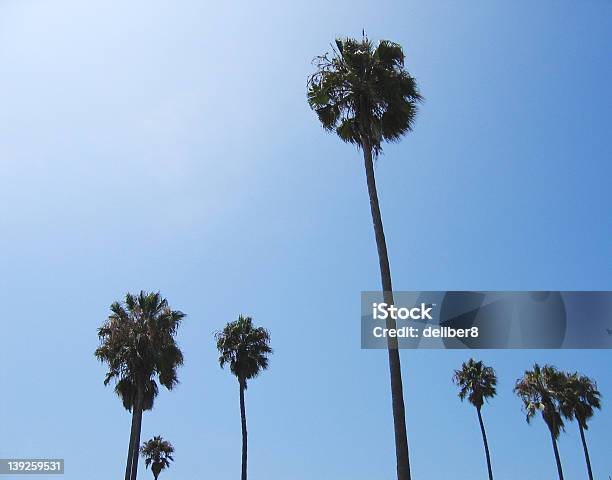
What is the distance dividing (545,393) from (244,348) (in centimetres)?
2888

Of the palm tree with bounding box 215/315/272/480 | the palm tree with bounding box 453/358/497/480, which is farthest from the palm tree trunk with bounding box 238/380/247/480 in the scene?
the palm tree with bounding box 453/358/497/480

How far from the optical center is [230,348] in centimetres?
4250

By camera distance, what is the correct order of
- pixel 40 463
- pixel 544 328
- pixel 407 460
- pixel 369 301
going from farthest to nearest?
pixel 40 463, pixel 544 328, pixel 369 301, pixel 407 460

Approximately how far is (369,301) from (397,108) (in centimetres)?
791

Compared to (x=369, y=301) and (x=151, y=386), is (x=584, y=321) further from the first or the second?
(x=151, y=386)

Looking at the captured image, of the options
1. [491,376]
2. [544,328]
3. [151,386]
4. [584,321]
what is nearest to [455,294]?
[544,328]

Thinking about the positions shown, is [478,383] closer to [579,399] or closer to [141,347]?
[579,399]

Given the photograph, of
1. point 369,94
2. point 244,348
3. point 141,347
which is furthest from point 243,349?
point 369,94

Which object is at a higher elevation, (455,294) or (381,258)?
(455,294)

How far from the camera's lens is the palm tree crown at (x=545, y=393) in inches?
2028

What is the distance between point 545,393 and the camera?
51.9 meters

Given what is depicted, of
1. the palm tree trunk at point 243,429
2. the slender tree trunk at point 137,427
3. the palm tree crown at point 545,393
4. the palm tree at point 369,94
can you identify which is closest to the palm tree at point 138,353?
the slender tree trunk at point 137,427

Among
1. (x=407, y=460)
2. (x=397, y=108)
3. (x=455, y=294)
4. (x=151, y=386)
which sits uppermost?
(x=397, y=108)

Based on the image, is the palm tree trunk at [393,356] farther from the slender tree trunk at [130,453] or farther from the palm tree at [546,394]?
the palm tree at [546,394]
